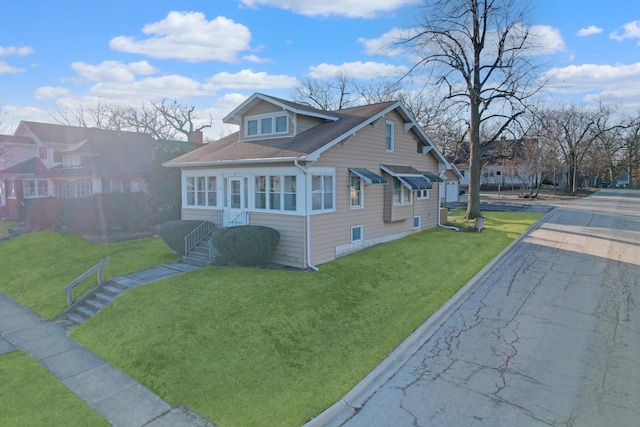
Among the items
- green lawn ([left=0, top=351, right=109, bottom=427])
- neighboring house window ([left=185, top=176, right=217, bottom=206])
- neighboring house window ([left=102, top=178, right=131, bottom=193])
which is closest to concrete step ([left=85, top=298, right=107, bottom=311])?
green lawn ([left=0, top=351, right=109, bottom=427])

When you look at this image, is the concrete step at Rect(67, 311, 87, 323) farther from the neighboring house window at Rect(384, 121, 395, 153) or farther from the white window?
the neighboring house window at Rect(384, 121, 395, 153)

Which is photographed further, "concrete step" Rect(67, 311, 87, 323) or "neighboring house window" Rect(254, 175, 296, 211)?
"neighboring house window" Rect(254, 175, 296, 211)

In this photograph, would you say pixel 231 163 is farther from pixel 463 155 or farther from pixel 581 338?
pixel 463 155

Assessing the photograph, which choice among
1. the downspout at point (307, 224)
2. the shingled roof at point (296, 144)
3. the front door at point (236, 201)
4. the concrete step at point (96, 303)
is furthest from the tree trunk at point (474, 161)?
the concrete step at point (96, 303)

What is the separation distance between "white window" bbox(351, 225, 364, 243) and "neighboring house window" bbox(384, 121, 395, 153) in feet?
13.8

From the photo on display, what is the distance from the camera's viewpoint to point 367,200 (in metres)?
16.3

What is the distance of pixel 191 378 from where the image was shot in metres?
7.32

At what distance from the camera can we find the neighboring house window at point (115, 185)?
26.5 m

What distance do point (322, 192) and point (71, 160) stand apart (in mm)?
25459

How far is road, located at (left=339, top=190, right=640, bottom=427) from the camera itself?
20.0ft

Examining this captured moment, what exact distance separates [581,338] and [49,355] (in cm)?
1199

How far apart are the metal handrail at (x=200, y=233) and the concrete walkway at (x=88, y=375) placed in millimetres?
2688

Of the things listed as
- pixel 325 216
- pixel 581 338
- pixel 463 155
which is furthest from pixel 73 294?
pixel 463 155

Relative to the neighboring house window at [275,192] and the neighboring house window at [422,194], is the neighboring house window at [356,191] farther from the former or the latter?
the neighboring house window at [422,194]
